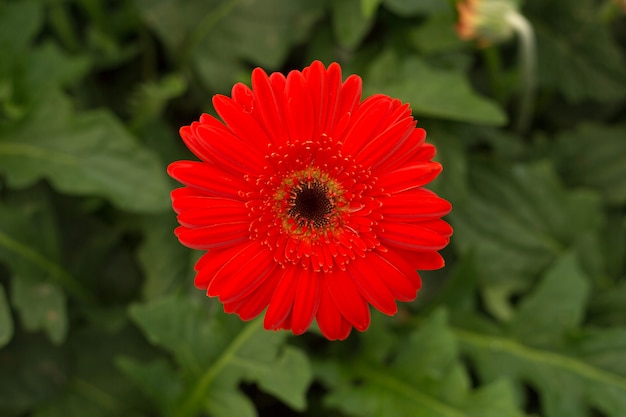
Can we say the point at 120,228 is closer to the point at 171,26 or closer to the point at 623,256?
the point at 171,26

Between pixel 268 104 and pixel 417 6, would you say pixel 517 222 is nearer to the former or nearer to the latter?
pixel 417 6

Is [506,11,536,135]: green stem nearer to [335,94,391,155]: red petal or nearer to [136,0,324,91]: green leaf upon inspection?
[136,0,324,91]: green leaf

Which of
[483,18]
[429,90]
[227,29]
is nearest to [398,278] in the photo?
[429,90]

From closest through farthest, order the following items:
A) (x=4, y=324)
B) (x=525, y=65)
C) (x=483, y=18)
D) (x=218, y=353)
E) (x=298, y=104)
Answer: (x=298, y=104)
(x=4, y=324)
(x=218, y=353)
(x=483, y=18)
(x=525, y=65)

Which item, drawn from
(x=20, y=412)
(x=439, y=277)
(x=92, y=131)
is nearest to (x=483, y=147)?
(x=439, y=277)

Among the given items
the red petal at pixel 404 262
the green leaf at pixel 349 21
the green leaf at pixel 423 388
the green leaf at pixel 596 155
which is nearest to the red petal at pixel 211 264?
the red petal at pixel 404 262

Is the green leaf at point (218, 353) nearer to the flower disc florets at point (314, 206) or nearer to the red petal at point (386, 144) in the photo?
the flower disc florets at point (314, 206)
